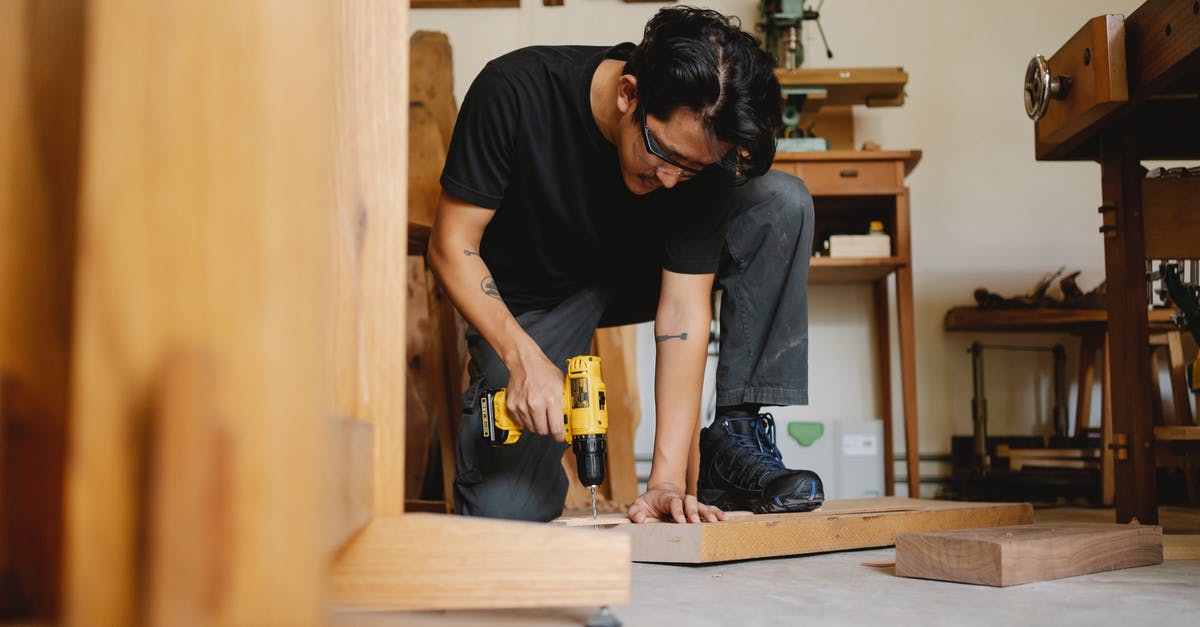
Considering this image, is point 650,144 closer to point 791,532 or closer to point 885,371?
point 791,532

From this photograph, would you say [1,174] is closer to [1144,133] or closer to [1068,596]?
[1068,596]

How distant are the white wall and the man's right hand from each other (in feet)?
6.68

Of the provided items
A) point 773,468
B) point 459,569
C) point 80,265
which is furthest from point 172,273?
point 773,468

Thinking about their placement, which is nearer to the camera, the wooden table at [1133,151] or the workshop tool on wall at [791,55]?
the wooden table at [1133,151]

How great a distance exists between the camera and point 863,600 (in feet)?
3.48

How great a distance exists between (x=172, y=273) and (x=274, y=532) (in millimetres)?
112

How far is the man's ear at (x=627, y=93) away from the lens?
1552 millimetres

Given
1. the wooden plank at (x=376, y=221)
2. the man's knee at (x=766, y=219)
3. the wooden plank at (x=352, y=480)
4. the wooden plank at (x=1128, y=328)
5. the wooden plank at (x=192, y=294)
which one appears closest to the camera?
the wooden plank at (x=192, y=294)

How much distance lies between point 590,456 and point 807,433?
1781 mm

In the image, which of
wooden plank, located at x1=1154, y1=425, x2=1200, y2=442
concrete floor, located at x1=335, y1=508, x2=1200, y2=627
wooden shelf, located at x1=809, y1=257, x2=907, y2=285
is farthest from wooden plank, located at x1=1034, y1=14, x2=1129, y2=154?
wooden shelf, located at x1=809, y1=257, x2=907, y2=285

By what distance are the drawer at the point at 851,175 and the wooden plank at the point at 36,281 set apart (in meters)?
2.79

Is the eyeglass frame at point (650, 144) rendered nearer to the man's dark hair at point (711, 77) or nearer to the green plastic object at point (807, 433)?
the man's dark hair at point (711, 77)

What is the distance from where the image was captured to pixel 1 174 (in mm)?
459

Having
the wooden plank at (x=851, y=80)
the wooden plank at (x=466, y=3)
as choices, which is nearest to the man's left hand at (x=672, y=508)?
the wooden plank at (x=851, y=80)
